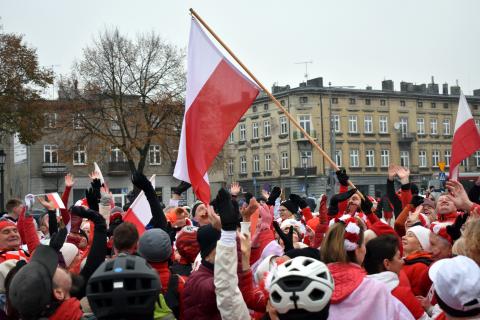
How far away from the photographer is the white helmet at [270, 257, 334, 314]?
10.9ft

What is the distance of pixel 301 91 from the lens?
7650 centimetres

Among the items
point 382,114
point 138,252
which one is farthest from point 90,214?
point 382,114

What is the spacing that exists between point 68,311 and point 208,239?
3.63 feet

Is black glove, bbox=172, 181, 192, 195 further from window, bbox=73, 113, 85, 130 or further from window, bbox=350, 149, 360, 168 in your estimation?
window, bbox=350, 149, 360, 168

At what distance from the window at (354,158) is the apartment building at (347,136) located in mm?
116

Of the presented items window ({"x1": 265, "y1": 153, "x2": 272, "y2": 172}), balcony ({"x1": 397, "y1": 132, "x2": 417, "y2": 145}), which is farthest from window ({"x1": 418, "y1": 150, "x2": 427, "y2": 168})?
window ({"x1": 265, "y1": 153, "x2": 272, "y2": 172})

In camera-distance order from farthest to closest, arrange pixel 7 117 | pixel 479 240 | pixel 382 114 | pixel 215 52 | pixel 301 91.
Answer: pixel 382 114, pixel 301 91, pixel 7 117, pixel 215 52, pixel 479 240

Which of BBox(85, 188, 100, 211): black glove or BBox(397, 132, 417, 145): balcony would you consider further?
BBox(397, 132, 417, 145): balcony

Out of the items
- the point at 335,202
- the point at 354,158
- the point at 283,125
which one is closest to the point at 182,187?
the point at 335,202

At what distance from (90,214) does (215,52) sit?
3.94 m

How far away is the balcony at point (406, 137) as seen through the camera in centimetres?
8225

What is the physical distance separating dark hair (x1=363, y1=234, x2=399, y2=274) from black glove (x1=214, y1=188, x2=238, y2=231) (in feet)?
4.85

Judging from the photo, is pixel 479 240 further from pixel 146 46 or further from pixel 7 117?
pixel 146 46

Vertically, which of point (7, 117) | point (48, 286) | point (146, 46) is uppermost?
point (146, 46)
